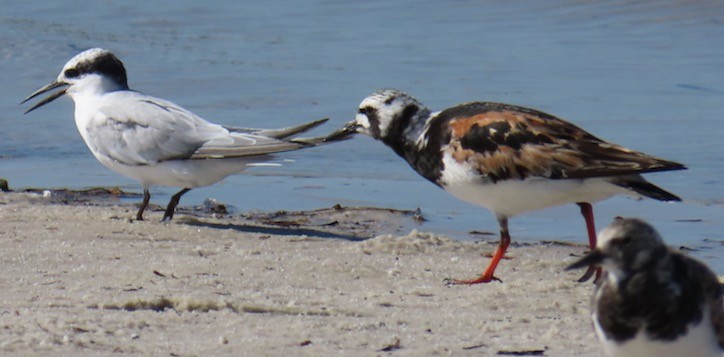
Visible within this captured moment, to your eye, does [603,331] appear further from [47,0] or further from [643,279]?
[47,0]

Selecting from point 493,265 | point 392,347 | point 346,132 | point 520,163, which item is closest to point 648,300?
point 392,347

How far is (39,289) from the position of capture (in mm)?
5309

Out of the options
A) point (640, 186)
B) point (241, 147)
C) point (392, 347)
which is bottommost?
point (392, 347)

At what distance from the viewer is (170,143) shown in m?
7.47

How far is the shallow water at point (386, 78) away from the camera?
8250 millimetres

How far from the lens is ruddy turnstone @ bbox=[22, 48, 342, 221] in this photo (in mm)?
7371

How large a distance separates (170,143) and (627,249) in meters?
4.00

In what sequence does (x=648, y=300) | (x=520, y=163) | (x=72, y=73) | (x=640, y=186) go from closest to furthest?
(x=648, y=300), (x=640, y=186), (x=520, y=163), (x=72, y=73)

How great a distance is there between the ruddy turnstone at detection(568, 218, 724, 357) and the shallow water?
9.67 feet

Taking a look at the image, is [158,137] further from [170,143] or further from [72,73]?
[72,73]

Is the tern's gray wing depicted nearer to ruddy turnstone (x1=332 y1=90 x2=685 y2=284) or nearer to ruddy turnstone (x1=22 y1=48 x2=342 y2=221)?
ruddy turnstone (x1=22 y1=48 x2=342 y2=221)

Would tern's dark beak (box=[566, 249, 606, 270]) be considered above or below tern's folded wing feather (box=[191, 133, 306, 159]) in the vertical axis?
above

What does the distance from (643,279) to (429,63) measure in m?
8.19

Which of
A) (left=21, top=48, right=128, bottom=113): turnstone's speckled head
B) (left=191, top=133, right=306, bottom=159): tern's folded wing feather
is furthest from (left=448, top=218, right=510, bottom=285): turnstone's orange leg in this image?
(left=21, top=48, right=128, bottom=113): turnstone's speckled head
